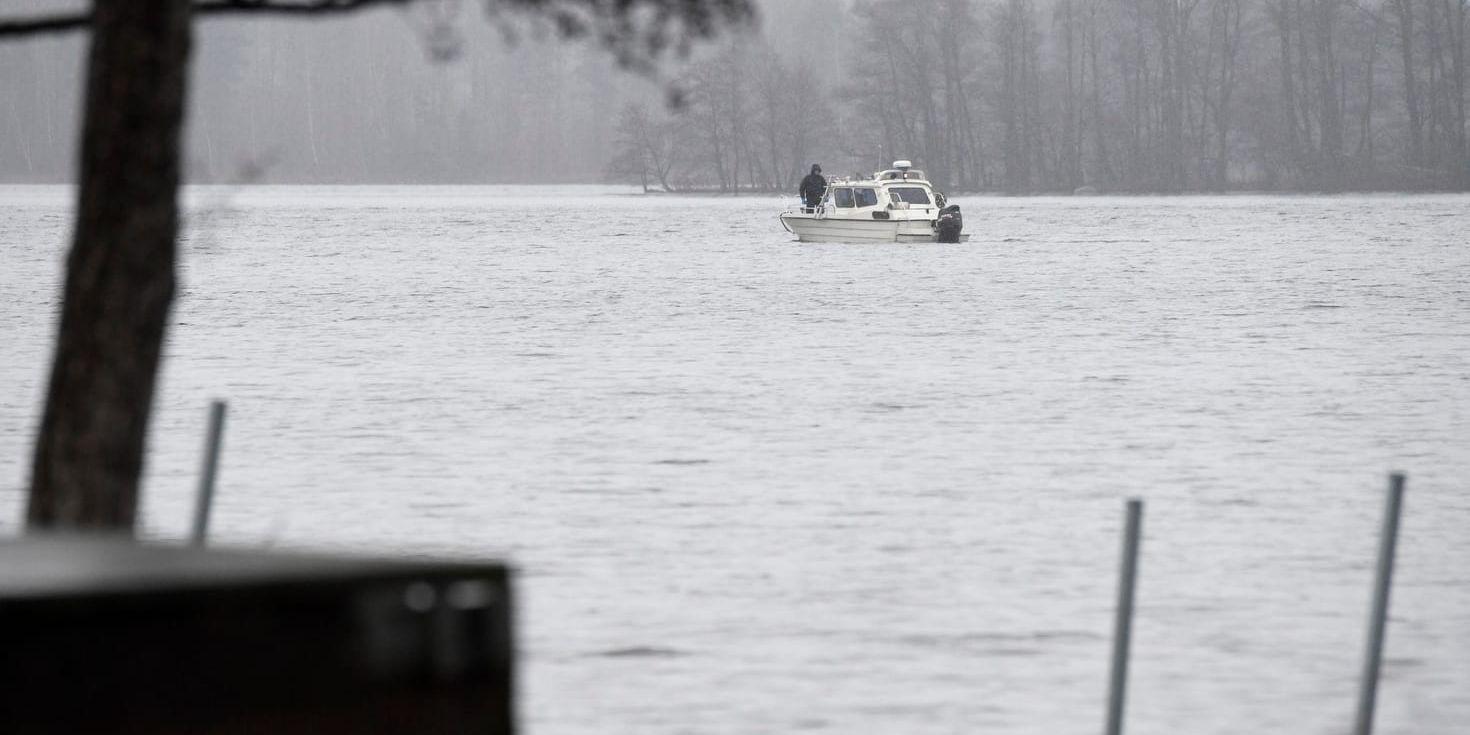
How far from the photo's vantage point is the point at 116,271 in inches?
227

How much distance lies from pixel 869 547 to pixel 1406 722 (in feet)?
14.3

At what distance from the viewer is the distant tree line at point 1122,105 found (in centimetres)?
12756

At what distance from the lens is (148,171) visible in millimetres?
5727

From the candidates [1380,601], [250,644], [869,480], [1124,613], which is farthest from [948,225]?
[250,644]

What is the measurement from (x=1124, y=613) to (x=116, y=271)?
3.08 m

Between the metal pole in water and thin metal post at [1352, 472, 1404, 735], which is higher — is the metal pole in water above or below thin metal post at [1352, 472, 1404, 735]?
above

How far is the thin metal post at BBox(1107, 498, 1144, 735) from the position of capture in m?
6.86

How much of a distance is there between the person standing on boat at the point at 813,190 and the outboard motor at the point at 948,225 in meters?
3.16

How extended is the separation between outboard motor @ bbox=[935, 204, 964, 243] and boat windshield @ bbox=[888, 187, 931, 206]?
548mm

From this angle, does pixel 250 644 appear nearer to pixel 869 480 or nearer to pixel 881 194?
pixel 869 480

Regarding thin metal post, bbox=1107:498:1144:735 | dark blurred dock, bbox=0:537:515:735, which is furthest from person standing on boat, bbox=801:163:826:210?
dark blurred dock, bbox=0:537:515:735

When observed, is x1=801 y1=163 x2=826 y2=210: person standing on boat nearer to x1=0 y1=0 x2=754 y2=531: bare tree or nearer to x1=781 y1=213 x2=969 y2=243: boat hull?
x1=781 y1=213 x2=969 y2=243: boat hull

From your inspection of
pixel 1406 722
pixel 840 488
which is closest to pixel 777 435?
pixel 840 488

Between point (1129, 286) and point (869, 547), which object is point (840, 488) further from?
point (1129, 286)
